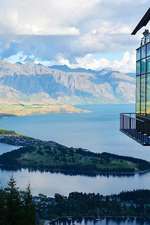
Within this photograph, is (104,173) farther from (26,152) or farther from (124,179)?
(26,152)

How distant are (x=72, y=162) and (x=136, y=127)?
165 metres

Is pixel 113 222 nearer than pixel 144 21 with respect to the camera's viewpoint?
No

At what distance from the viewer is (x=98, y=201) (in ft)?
382

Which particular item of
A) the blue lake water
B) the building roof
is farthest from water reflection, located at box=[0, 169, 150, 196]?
the building roof

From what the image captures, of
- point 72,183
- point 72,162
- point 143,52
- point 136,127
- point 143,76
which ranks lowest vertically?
point 72,183

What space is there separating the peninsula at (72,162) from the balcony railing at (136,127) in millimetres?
141941

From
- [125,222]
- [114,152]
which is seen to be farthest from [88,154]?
[125,222]

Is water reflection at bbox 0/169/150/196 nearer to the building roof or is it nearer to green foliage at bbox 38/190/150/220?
green foliage at bbox 38/190/150/220

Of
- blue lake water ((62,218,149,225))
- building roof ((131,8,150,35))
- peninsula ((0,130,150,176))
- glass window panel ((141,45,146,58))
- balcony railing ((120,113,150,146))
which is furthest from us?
peninsula ((0,130,150,176))

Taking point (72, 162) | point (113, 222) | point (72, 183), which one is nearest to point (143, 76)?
point (113, 222)

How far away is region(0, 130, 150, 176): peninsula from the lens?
165 m

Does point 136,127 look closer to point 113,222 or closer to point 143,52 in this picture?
point 143,52

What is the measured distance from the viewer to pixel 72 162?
182 metres

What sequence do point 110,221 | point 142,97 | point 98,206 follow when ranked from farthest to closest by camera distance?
point 98,206 → point 110,221 → point 142,97
